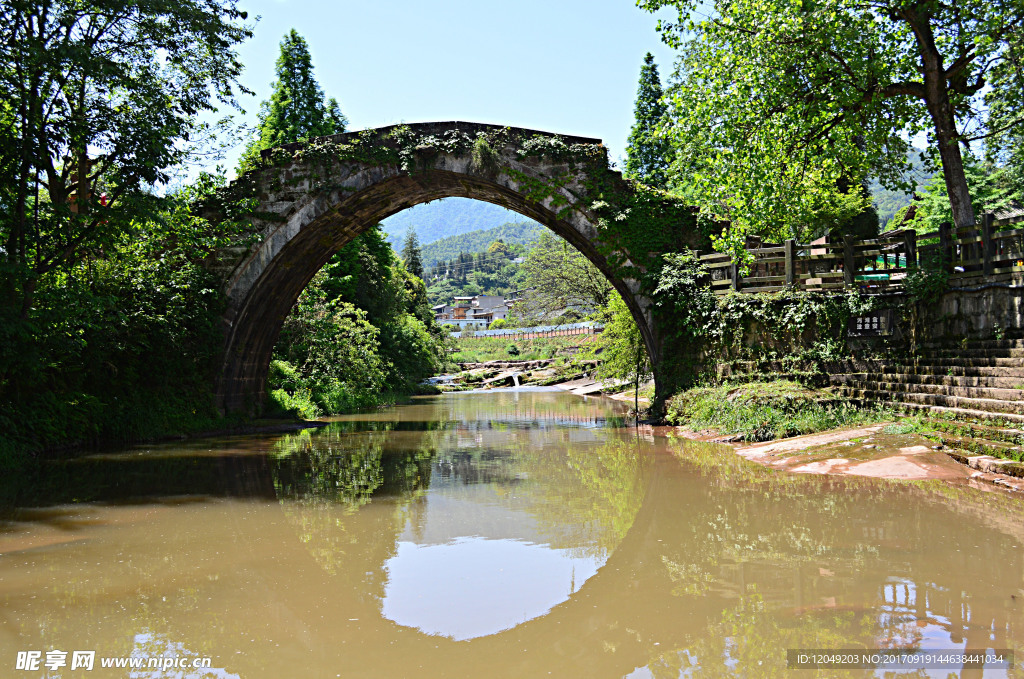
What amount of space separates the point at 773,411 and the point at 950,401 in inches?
119

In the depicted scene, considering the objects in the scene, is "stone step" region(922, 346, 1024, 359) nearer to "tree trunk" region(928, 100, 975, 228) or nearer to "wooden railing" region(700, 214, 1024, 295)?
"wooden railing" region(700, 214, 1024, 295)

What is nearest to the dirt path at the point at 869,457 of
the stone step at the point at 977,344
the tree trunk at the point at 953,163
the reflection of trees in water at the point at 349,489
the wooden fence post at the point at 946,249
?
the stone step at the point at 977,344

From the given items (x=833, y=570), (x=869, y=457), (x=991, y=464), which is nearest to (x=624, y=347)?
(x=869, y=457)

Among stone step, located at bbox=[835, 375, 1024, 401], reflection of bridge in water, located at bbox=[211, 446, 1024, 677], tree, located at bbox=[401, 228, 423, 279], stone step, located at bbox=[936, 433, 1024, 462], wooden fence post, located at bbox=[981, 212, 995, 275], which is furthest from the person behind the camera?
tree, located at bbox=[401, 228, 423, 279]

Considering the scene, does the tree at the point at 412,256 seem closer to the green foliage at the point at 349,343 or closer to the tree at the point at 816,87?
the green foliage at the point at 349,343

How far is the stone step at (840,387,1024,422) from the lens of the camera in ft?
29.2

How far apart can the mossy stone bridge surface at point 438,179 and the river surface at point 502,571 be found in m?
8.37

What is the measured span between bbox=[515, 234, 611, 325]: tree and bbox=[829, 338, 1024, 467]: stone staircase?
64.5 ft

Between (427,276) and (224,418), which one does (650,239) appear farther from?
(427,276)

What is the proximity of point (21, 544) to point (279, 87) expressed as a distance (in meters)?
35.8

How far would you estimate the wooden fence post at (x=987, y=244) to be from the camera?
11.8m

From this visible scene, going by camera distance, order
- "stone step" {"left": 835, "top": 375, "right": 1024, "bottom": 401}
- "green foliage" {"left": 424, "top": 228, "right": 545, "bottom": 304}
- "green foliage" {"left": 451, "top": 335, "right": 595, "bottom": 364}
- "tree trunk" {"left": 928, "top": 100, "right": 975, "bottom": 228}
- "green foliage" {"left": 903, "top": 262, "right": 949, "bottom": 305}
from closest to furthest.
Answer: "stone step" {"left": 835, "top": 375, "right": 1024, "bottom": 401}
"green foliage" {"left": 903, "top": 262, "right": 949, "bottom": 305}
"tree trunk" {"left": 928, "top": 100, "right": 975, "bottom": 228}
"green foliage" {"left": 451, "top": 335, "right": 595, "bottom": 364}
"green foliage" {"left": 424, "top": 228, "right": 545, "bottom": 304}

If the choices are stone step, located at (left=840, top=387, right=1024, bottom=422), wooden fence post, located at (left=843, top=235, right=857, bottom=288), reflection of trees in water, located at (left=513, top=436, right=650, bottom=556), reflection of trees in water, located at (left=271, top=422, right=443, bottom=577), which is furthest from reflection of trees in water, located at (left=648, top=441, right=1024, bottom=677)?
wooden fence post, located at (left=843, top=235, right=857, bottom=288)

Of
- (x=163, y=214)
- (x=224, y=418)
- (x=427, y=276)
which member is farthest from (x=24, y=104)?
(x=427, y=276)
